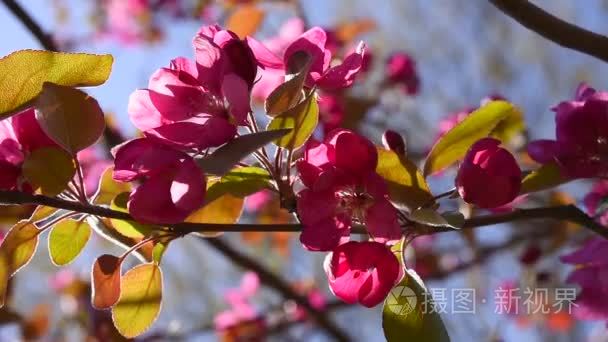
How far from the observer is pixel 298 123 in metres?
0.67

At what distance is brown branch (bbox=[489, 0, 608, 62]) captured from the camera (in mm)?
723

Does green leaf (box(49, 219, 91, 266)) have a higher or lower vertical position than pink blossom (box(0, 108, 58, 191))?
lower

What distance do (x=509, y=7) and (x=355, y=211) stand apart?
0.23 meters

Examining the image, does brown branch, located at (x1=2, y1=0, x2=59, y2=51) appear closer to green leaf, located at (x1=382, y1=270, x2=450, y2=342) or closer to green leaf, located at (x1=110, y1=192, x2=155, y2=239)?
green leaf, located at (x1=110, y1=192, x2=155, y2=239)

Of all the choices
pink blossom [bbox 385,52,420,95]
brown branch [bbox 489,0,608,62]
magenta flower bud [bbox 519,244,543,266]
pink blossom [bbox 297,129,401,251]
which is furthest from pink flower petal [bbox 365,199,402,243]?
pink blossom [bbox 385,52,420,95]

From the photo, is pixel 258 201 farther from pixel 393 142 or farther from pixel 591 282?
pixel 393 142

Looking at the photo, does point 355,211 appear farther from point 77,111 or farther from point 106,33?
point 106,33

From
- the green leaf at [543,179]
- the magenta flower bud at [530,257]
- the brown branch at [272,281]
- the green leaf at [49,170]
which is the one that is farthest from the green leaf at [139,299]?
the magenta flower bud at [530,257]

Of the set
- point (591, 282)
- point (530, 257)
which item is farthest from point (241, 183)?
point (530, 257)

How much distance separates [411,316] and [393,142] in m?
0.16

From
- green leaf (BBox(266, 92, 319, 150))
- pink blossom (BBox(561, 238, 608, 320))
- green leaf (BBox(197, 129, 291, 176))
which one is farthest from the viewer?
pink blossom (BBox(561, 238, 608, 320))

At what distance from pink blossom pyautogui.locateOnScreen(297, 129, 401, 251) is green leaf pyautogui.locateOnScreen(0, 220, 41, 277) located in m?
0.25

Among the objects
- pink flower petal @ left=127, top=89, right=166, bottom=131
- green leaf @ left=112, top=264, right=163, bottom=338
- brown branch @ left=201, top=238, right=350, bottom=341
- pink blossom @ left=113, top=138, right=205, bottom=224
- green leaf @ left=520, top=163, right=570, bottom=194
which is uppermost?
pink flower petal @ left=127, top=89, right=166, bottom=131

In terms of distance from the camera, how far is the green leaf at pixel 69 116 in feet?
2.05
